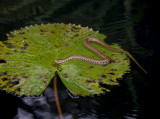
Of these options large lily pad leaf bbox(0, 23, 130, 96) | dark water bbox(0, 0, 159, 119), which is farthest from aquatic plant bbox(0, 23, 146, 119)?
dark water bbox(0, 0, 159, 119)

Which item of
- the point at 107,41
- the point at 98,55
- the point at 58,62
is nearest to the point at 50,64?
the point at 58,62

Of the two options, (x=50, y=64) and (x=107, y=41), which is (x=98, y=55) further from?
(x=50, y=64)

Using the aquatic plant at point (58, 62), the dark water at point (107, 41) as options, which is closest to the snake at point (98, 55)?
the aquatic plant at point (58, 62)

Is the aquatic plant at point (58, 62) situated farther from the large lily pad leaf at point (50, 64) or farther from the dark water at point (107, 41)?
the dark water at point (107, 41)

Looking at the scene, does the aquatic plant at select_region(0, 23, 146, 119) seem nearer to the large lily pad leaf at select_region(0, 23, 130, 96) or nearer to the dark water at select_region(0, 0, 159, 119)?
the large lily pad leaf at select_region(0, 23, 130, 96)

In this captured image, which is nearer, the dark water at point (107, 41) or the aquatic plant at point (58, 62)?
the dark water at point (107, 41)

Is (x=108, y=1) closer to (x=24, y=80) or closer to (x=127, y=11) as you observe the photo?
(x=127, y=11)

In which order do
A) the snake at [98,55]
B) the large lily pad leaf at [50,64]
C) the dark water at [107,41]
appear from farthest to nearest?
the snake at [98,55]
the large lily pad leaf at [50,64]
the dark water at [107,41]
